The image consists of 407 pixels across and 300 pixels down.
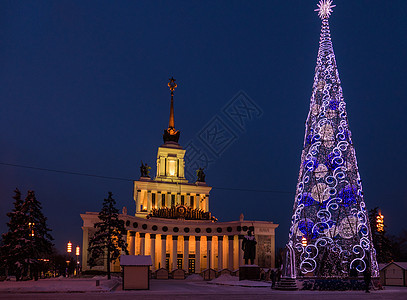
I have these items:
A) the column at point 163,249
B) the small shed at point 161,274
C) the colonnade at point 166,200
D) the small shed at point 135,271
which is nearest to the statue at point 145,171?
the colonnade at point 166,200

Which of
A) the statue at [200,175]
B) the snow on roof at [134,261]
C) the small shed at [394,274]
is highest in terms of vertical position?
the statue at [200,175]

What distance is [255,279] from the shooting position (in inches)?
1629

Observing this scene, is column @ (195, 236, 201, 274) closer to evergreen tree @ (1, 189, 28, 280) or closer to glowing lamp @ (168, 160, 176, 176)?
glowing lamp @ (168, 160, 176, 176)

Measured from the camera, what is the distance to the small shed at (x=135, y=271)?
3128 centimetres

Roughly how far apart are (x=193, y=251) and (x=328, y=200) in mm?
53367

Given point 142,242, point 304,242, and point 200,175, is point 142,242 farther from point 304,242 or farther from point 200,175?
point 304,242

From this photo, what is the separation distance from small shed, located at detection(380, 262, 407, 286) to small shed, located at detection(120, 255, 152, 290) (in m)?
22.7

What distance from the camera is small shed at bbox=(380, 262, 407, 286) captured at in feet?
132

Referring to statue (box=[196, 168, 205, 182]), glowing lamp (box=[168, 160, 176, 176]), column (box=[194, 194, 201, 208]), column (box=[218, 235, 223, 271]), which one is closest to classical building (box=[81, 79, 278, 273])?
column (box=[218, 235, 223, 271])

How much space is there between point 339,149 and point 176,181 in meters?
67.1

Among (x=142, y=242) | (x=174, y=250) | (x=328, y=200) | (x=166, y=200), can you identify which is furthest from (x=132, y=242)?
Result: (x=328, y=200)

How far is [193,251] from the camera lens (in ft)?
268

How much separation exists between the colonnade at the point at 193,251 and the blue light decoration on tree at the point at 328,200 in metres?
45.8

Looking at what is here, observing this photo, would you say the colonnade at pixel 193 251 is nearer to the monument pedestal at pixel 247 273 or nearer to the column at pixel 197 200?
the column at pixel 197 200
